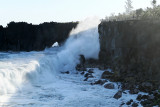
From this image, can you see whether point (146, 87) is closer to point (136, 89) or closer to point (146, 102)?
point (136, 89)

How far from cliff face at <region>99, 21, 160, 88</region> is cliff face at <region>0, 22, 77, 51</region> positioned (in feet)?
122

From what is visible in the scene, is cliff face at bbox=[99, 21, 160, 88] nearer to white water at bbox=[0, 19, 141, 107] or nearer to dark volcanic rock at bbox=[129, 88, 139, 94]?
dark volcanic rock at bbox=[129, 88, 139, 94]

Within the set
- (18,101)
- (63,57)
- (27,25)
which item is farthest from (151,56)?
(27,25)

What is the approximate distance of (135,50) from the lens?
27.9m

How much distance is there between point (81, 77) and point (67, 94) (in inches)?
346

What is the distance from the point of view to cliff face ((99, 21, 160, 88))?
24.7m

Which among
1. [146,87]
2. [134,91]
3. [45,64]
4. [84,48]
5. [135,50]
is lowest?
[134,91]

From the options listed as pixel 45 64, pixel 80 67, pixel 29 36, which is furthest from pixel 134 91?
pixel 29 36

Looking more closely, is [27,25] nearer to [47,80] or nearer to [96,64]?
[96,64]

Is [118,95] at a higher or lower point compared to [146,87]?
lower

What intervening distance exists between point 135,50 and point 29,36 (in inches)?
1945

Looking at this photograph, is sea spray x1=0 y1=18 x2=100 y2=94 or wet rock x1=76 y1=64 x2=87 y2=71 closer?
sea spray x1=0 y1=18 x2=100 y2=94

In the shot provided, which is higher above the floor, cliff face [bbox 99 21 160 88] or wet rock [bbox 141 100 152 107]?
cliff face [bbox 99 21 160 88]

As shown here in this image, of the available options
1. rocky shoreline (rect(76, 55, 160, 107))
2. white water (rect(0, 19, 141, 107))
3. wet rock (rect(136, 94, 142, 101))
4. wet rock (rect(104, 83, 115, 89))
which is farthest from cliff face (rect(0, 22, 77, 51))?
wet rock (rect(136, 94, 142, 101))
